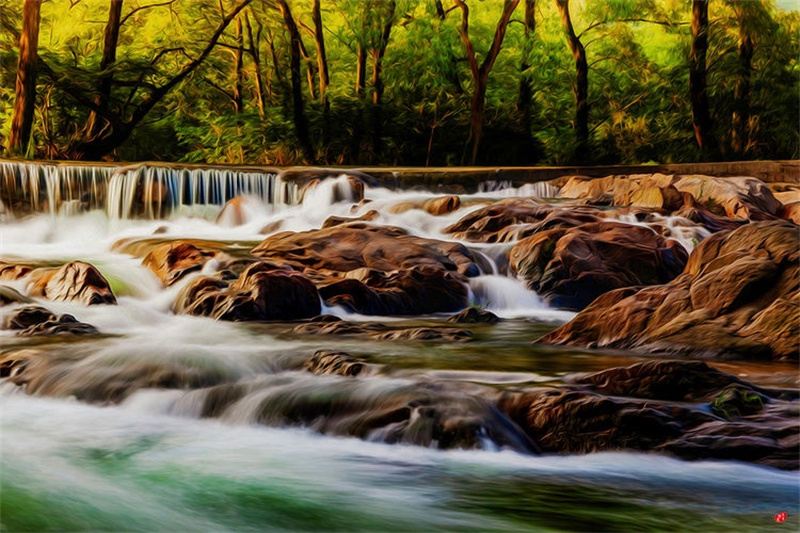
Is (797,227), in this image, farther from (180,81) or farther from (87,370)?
(180,81)

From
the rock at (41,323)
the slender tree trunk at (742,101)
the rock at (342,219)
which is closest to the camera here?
the rock at (41,323)

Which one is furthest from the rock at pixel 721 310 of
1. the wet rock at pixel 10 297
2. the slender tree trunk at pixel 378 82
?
the slender tree trunk at pixel 378 82

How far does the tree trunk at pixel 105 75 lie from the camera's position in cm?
1045

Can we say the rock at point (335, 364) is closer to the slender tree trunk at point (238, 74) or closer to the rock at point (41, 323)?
the rock at point (41, 323)

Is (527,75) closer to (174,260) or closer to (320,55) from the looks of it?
(320,55)

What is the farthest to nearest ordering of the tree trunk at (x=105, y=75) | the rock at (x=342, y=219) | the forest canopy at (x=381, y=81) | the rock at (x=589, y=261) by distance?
the tree trunk at (x=105, y=75) < the forest canopy at (x=381, y=81) < the rock at (x=342, y=219) < the rock at (x=589, y=261)

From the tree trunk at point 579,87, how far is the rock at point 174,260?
198 inches

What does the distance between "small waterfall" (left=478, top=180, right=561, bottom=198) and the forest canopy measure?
120 centimetres

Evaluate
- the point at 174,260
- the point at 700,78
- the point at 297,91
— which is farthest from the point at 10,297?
the point at 700,78

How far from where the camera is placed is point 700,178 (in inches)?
349

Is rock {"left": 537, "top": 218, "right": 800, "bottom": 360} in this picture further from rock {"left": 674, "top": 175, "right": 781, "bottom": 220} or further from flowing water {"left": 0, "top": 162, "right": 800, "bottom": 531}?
rock {"left": 674, "top": 175, "right": 781, "bottom": 220}

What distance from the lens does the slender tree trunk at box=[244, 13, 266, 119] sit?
1066 centimetres

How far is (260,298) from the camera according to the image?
6.29 m

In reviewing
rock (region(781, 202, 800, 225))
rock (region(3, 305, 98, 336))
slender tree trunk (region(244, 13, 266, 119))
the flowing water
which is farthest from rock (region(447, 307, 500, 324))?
slender tree trunk (region(244, 13, 266, 119))
